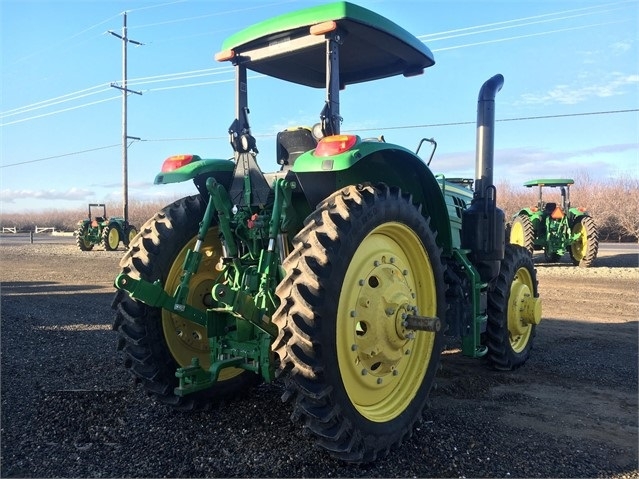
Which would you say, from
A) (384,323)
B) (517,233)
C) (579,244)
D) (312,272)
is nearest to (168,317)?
(312,272)

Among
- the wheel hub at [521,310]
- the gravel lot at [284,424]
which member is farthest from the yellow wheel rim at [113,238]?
the wheel hub at [521,310]

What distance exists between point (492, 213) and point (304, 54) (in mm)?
2159

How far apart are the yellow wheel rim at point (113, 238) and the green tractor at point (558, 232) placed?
16.4 meters

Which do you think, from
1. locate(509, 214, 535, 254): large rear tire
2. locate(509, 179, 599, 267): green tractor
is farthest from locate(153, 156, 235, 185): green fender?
locate(509, 179, 599, 267): green tractor

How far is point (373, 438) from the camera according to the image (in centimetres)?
288

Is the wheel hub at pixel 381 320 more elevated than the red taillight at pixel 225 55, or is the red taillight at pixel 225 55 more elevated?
the red taillight at pixel 225 55

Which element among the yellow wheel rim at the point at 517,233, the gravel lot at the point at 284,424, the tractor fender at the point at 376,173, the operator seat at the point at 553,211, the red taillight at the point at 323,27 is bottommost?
the gravel lot at the point at 284,424

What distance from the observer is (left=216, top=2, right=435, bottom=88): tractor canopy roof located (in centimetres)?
329

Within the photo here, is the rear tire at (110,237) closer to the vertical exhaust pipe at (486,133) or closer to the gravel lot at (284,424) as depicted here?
the gravel lot at (284,424)

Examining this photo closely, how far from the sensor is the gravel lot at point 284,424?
9.42ft

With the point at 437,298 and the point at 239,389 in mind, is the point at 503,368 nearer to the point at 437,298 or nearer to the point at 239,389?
the point at 437,298

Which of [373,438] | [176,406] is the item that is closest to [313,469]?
[373,438]

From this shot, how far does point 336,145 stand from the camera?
2875 mm

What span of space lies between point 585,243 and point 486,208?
11299 millimetres
